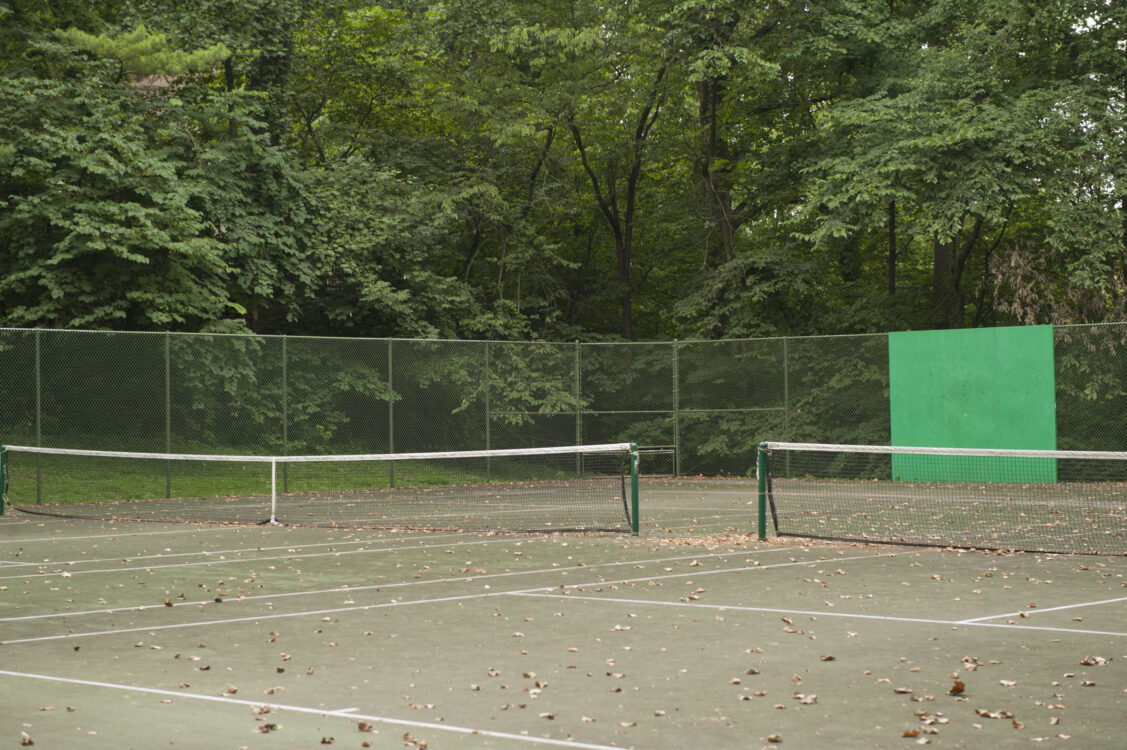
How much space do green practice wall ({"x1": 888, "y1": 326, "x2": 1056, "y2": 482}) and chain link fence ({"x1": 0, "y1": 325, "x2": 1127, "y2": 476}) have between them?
304 mm

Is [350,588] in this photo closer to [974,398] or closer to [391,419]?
[391,419]

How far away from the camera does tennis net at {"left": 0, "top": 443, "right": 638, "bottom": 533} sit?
51.2 ft

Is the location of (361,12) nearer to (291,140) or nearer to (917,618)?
(291,140)

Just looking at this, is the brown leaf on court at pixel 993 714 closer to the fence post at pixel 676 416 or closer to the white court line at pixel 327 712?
the white court line at pixel 327 712

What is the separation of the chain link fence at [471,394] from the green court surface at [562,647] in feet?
21.2

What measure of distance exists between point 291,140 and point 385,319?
6874mm

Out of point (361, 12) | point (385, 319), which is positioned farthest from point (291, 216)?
point (361, 12)

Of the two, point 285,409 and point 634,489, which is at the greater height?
point 285,409

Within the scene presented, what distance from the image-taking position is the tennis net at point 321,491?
15.6 m

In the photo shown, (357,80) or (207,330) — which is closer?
(207,330)

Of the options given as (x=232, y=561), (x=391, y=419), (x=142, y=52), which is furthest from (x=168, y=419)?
(x=232, y=561)

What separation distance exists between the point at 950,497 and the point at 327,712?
574 inches

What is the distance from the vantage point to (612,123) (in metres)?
31.4

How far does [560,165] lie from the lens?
31.2 m
